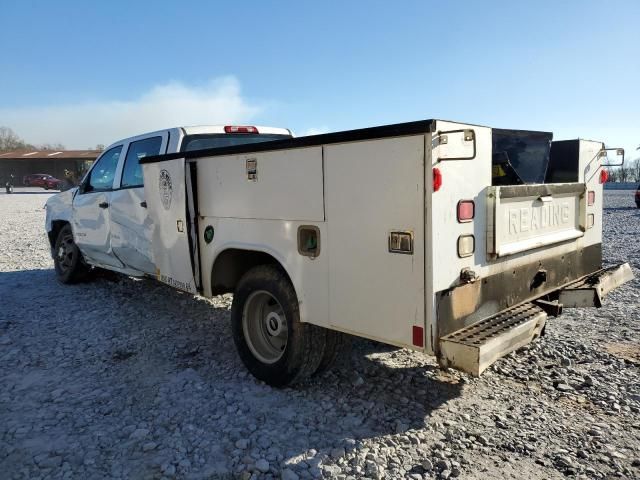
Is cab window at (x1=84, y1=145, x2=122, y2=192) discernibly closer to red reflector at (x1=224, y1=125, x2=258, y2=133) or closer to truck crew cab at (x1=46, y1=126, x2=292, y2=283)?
truck crew cab at (x1=46, y1=126, x2=292, y2=283)

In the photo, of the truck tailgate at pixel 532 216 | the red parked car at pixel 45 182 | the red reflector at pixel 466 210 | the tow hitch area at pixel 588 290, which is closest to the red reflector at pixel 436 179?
the red reflector at pixel 466 210

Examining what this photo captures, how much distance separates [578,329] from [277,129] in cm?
406

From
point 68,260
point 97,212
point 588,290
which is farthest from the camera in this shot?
point 68,260

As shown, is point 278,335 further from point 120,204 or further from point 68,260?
point 68,260

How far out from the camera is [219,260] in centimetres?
450

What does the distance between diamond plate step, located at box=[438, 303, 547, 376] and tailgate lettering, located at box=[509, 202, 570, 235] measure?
57cm

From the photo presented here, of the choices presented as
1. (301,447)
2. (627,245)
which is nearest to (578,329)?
(301,447)

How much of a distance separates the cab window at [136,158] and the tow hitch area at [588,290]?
13.9 feet

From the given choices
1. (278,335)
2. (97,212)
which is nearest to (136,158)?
(97,212)

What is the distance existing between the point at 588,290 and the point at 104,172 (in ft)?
18.8

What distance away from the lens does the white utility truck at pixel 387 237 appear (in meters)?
2.93

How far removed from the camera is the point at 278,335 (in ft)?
13.8

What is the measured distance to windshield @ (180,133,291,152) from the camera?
5.53 metres

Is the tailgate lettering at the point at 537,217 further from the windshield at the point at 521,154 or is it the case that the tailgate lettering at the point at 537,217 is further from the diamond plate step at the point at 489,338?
the diamond plate step at the point at 489,338
